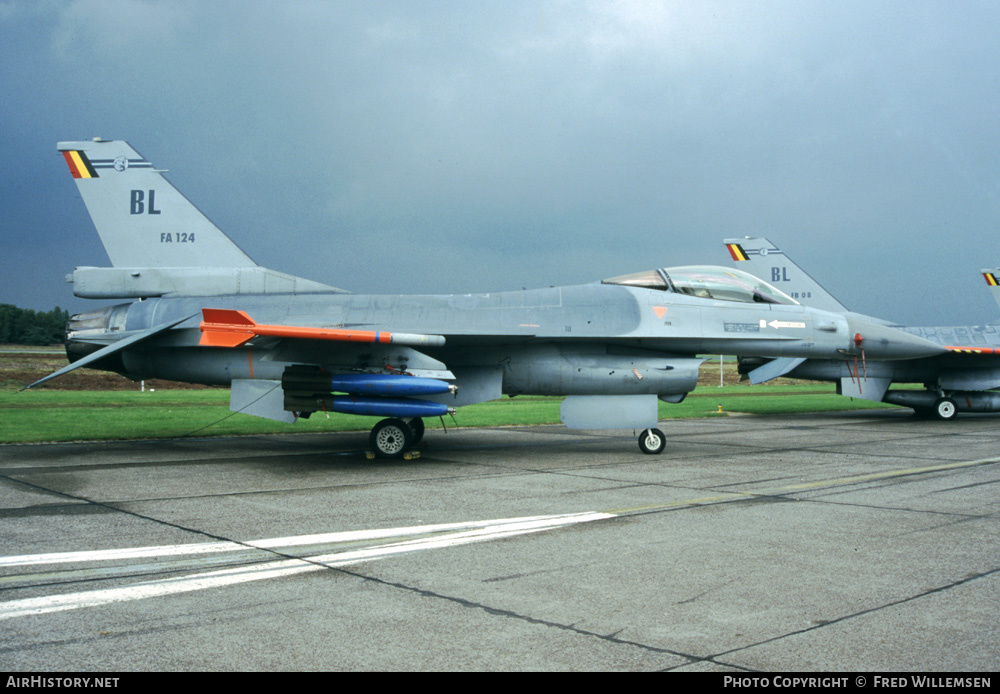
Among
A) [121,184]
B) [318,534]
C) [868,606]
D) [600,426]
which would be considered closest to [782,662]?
[868,606]

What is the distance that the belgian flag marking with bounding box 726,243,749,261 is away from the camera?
25203 millimetres

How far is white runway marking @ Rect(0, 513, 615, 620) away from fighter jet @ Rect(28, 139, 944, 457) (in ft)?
15.3

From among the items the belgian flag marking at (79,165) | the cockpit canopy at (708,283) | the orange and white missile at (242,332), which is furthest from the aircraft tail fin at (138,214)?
the cockpit canopy at (708,283)

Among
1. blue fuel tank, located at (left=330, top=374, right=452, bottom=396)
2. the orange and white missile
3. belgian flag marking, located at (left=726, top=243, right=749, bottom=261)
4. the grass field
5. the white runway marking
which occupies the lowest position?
the white runway marking

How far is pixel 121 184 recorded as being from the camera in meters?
13.1

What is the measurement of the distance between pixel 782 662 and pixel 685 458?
870 cm

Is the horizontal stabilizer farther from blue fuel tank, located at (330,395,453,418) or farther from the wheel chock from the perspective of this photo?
blue fuel tank, located at (330,395,453,418)

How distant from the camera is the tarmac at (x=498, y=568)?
3711 mm

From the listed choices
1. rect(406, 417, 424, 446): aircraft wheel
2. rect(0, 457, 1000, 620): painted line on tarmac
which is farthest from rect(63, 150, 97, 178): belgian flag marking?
rect(0, 457, 1000, 620): painted line on tarmac

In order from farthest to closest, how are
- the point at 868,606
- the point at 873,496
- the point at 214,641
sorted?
1. the point at 873,496
2. the point at 868,606
3. the point at 214,641

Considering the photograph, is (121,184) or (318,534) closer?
(318,534)

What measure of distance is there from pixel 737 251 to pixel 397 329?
1659 cm

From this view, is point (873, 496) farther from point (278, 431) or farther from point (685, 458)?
point (278, 431)
